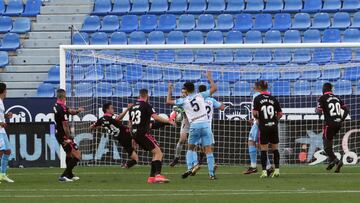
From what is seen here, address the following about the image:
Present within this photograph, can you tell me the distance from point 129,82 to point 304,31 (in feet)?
24.7

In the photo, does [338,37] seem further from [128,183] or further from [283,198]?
[283,198]

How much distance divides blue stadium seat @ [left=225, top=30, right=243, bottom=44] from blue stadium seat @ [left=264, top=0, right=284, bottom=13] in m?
1.96

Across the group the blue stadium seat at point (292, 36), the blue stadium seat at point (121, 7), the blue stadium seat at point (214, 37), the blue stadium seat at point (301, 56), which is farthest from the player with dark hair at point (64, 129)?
the blue stadium seat at point (121, 7)

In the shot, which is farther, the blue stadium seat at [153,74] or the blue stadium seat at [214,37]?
the blue stadium seat at [214,37]

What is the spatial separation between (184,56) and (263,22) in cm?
452

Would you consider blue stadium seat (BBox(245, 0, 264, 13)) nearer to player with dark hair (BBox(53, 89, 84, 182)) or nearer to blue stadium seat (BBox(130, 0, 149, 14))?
blue stadium seat (BBox(130, 0, 149, 14))

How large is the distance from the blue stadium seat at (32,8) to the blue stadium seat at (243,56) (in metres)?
8.82

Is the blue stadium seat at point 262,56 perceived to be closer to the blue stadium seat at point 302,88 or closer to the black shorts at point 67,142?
the blue stadium seat at point 302,88

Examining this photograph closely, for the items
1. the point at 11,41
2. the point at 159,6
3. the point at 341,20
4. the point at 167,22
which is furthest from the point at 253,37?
the point at 11,41

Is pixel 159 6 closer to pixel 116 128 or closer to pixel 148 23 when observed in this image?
pixel 148 23

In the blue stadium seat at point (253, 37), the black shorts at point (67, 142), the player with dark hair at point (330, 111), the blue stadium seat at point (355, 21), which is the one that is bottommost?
the black shorts at point (67, 142)

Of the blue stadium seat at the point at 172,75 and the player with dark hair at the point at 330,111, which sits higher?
the blue stadium seat at the point at 172,75

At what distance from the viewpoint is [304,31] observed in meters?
31.9

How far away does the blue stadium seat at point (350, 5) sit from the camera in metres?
32.4
